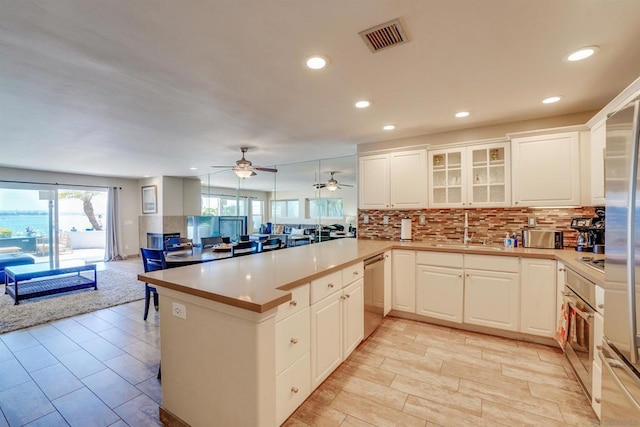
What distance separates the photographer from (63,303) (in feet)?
13.6

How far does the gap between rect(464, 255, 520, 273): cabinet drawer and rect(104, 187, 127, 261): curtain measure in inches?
354

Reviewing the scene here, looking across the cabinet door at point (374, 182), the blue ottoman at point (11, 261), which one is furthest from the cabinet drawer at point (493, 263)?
the blue ottoman at point (11, 261)

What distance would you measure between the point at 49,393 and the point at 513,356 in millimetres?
3925

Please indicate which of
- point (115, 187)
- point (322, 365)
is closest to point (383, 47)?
point (322, 365)

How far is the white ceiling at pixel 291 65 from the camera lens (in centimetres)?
144

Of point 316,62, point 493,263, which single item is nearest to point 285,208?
point 493,263

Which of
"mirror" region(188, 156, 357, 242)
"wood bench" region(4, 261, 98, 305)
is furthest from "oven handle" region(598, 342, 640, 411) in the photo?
"wood bench" region(4, 261, 98, 305)

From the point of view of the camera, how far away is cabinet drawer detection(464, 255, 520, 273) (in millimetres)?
2820

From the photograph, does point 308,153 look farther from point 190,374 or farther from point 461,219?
point 190,374

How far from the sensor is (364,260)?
9.05ft

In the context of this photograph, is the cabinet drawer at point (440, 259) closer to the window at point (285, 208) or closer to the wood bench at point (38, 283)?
the window at point (285, 208)

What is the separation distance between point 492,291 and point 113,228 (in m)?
9.25

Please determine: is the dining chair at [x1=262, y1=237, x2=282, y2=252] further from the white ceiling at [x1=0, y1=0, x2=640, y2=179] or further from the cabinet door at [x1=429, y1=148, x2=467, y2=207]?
the cabinet door at [x1=429, y1=148, x2=467, y2=207]

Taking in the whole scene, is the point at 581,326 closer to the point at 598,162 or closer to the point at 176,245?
the point at 598,162
